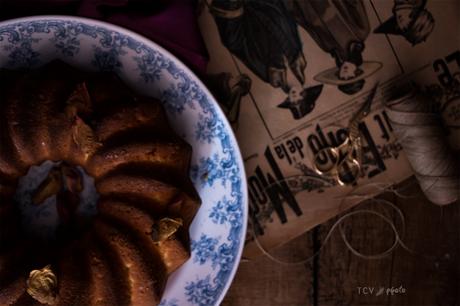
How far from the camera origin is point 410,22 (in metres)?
1.51

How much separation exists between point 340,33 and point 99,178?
74 cm

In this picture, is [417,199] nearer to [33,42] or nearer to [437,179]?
[437,179]

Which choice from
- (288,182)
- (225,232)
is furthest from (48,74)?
(288,182)

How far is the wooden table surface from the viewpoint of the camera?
1.56 metres

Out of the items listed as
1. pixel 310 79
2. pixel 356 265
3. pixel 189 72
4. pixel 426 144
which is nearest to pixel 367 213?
pixel 356 265

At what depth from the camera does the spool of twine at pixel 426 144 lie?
1.40m

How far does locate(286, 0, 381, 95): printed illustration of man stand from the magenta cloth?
282 mm

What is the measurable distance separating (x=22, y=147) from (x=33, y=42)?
27cm

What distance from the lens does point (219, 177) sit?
4.67 feet

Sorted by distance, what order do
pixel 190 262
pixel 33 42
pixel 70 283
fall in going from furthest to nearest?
pixel 190 262 < pixel 33 42 < pixel 70 283

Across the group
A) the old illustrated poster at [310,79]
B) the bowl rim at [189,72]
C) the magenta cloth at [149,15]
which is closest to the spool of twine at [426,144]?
the old illustrated poster at [310,79]

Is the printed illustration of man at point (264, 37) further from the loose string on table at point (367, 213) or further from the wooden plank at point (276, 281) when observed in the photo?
the wooden plank at point (276, 281)

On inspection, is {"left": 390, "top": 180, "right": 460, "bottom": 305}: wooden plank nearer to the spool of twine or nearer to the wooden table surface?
the wooden table surface

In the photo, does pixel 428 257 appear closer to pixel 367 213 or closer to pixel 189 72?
pixel 367 213
